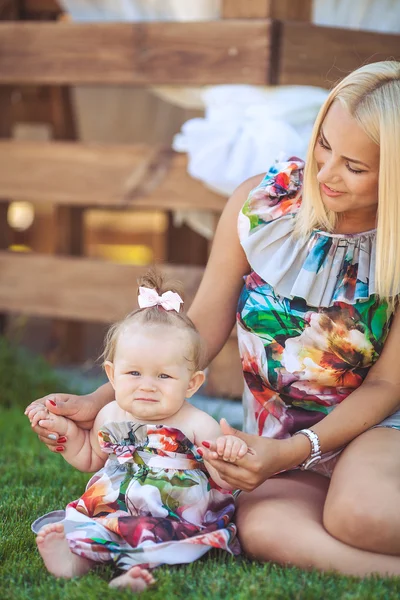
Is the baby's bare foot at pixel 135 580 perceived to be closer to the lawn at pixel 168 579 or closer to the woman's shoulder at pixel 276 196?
the lawn at pixel 168 579

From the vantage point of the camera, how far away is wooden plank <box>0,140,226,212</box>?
3.62 m

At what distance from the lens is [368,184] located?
205cm

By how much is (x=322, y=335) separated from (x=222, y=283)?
327 millimetres

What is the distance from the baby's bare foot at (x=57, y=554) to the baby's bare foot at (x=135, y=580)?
0.13 metres

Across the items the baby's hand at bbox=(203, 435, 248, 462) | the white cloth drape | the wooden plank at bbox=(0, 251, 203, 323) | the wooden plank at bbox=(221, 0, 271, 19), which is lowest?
the wooden plank at bbox=(0, 251, 203, 323)

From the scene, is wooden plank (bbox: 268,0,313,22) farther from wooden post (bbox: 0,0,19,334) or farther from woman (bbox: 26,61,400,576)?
wooden post (bbox: 0,0,19,334)

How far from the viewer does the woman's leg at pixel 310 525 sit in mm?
1861

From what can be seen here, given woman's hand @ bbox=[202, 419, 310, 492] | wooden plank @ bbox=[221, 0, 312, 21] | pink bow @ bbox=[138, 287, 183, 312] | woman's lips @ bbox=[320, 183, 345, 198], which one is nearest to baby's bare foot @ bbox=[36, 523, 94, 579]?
woman's hand @ bbox=[202, 419, 310, 492]

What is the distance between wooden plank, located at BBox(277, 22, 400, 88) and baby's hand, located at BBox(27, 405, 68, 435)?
5.96ft

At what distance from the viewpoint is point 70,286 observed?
395 cm

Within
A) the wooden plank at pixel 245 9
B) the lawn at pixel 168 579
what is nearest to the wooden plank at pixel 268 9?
the wooden plank at pixel 245 9

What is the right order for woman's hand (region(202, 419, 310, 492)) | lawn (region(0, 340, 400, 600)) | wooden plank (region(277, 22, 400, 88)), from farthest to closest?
wooden plank (region(277, 22, 400, 88)) → woman's hand (region(202, 419, 310, 492)) → lawn (region(0, 340, 400, 600))

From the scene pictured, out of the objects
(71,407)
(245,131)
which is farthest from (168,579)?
(245,131)

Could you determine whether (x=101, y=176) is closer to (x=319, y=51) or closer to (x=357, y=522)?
Result: (x=319, y=51)
